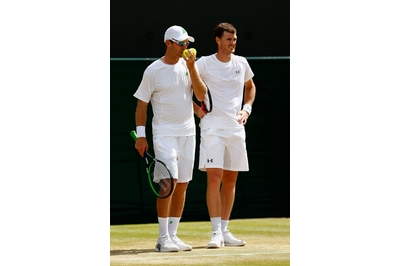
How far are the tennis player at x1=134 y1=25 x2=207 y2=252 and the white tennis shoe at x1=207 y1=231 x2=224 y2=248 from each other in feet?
0.85

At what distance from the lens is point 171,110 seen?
7609 mm

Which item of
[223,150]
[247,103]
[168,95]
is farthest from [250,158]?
[168,95]

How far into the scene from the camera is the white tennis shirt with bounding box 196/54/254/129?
26.8 ft

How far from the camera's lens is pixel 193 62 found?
24.3ft

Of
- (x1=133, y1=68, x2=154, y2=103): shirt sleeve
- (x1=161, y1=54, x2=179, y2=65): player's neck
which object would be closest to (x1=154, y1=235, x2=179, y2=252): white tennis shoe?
(x1=133, y1=68, x2=154, y2=103): shirt sleeve

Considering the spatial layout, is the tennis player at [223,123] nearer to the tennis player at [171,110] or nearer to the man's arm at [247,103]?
the man's arm at [247,103]

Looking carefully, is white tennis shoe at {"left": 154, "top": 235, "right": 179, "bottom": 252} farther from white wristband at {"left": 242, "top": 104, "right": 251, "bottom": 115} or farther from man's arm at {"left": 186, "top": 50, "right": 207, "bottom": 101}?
white wristband at {"left": 242, "top": 104, "right": 251, "bottom": 115}

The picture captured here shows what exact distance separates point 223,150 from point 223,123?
0.81 ft

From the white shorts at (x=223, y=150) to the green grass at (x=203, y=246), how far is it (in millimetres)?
741

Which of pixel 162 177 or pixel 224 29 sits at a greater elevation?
pixel 224 29

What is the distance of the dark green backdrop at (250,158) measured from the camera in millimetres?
10695

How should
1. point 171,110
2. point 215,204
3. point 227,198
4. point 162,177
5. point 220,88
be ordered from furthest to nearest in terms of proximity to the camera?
point 227,198 < point 220,88 < point 215,204 < point 171,110 < point 162,177

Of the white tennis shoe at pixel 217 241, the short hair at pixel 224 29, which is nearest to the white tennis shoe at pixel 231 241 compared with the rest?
the white tennis shoe at pixel 217 241

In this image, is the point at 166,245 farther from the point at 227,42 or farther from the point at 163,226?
the point at 227,42
